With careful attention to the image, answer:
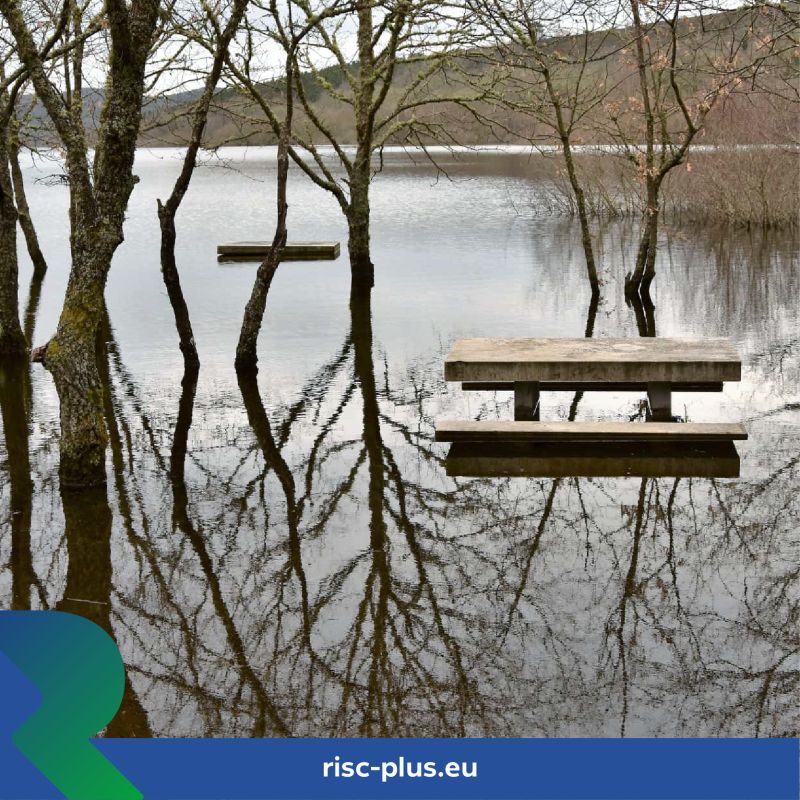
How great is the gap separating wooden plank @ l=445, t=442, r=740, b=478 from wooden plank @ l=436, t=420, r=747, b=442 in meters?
0.05

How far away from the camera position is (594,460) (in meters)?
9.34

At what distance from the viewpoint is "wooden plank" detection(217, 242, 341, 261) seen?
27031 mm

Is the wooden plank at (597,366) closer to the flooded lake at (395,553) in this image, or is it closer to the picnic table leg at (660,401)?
the picnic table leg at (660,401)

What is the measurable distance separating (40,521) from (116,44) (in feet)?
10.6

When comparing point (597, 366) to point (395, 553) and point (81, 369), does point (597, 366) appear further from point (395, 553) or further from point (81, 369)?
point (81, 369)

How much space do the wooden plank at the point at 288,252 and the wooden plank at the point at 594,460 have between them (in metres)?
17.5

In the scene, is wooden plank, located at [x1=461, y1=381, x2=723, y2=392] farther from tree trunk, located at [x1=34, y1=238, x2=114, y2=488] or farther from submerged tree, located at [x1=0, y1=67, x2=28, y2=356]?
submerged tree, located at [x1=0, y1=67, x2=28, y2=356]

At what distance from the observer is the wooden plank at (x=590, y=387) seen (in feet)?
38.6

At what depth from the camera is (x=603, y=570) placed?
696 centimetres

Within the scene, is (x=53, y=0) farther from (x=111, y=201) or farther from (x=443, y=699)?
(x=443, y=699)

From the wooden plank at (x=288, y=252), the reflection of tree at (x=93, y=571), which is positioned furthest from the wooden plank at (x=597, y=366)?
the wooden plank at (x=288, y=252)

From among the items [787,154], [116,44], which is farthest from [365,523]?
[787,154]

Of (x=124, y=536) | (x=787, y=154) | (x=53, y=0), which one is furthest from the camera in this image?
(x=787, y=154)

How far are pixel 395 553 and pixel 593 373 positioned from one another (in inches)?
128
